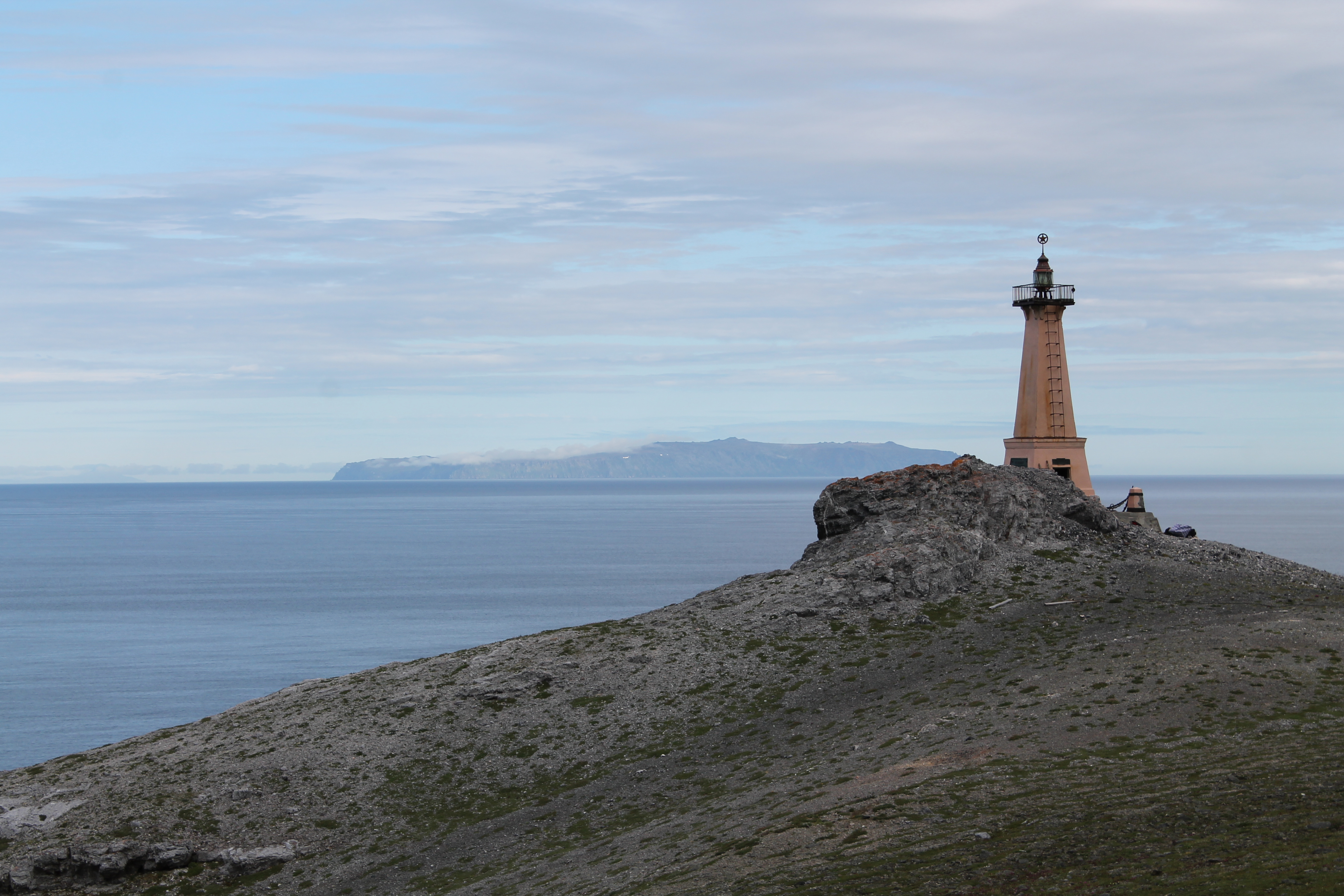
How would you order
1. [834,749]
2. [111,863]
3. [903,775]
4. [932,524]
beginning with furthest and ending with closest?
[932,524]
[834,749]
[111,863]
[903,775]

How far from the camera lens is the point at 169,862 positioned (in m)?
37.1

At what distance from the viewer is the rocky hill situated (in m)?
28.1

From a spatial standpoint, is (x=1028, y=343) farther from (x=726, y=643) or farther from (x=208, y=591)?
(x=208, y=591)

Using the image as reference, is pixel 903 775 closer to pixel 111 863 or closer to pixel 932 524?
pixel 932 524

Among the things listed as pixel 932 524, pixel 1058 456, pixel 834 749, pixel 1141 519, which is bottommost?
pixel 834 749

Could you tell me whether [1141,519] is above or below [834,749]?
above

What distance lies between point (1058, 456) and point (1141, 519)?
6.56 m

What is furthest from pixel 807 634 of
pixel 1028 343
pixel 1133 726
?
pixel 1028 343

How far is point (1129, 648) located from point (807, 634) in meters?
13.6

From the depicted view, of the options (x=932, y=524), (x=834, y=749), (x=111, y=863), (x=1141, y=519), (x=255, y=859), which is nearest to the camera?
(x=111, y=863)

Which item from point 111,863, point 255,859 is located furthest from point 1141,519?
point 111,863

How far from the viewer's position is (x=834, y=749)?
3916cm

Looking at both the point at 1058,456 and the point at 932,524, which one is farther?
the point at 1058,456

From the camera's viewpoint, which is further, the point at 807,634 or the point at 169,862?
the point at 807,634
